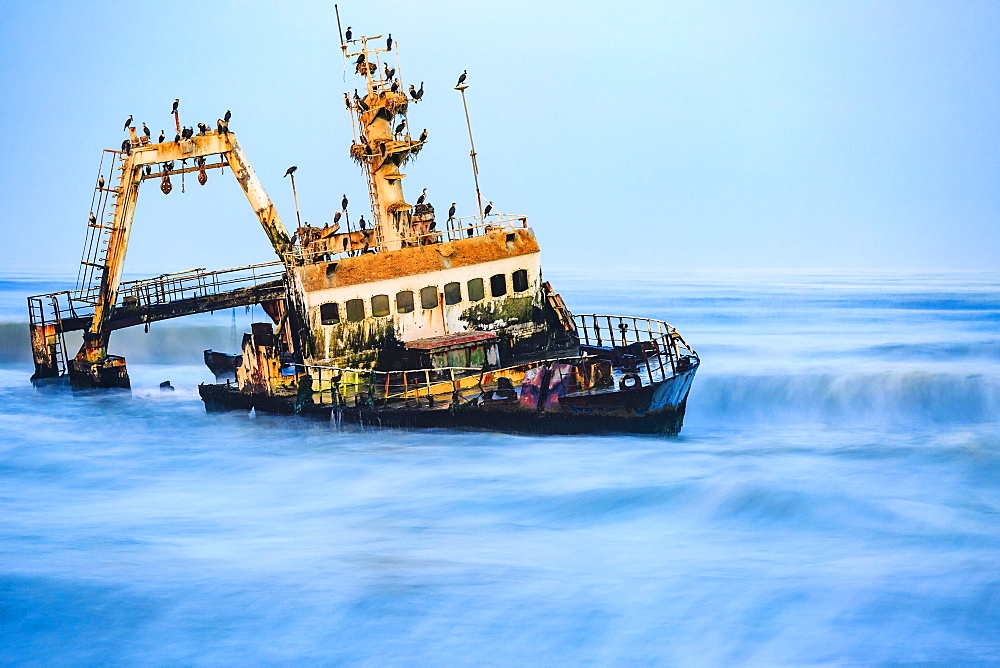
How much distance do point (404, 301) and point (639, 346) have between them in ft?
16.7

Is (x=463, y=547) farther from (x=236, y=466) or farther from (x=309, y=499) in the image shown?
(x=236, y=466)

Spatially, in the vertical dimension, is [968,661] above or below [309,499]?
below

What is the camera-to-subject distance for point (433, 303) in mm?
25016

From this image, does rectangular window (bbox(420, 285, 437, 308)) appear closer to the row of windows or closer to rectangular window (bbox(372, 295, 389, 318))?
the row of windows

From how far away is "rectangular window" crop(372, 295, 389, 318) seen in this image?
2470 centimetres

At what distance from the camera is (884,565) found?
16.0 m

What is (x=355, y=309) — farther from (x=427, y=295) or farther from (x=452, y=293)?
(x=452, y=293)

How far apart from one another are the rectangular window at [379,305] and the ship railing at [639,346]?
4466 millimetres

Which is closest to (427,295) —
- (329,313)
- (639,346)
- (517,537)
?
(329,313)

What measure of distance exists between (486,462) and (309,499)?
337 cm

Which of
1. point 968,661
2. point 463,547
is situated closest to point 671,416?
point 463,547

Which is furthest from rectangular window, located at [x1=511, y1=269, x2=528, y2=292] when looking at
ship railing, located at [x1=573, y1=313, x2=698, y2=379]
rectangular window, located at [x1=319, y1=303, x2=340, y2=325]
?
rectangular window, located at [x1=319, y1=303, x2=340, y2=325]

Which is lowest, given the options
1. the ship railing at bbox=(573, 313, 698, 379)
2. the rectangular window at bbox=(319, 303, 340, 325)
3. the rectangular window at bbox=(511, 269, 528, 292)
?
the ship railing at bbox=(573, 313, 698, 379)

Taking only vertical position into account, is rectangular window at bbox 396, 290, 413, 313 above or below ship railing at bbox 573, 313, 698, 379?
above
